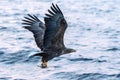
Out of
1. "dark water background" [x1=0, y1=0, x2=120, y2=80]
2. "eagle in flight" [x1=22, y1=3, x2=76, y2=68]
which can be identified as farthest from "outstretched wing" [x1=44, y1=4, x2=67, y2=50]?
"dark water background" [x1=0, y1=0, x2=120, y2=80]

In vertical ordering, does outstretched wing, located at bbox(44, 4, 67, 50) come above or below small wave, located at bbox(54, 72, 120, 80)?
above

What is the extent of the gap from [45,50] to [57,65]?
3.44 meters

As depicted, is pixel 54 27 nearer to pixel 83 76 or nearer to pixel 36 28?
pixel 36 28

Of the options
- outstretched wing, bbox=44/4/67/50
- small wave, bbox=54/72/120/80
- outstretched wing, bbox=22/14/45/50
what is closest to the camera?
outstretched wing, bbox=44/4/67/50

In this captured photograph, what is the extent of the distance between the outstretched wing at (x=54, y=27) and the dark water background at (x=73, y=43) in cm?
247

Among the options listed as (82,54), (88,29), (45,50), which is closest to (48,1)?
(88,29)

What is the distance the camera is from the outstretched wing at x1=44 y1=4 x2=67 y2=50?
12648mm

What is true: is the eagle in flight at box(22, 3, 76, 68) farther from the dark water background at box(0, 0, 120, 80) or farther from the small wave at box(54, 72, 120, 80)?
the dark water background at box(0, 0, 120, 80)

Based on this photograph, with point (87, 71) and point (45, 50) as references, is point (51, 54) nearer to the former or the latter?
point (45, 50)

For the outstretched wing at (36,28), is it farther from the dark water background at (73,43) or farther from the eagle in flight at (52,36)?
the dark water background at (73,43)

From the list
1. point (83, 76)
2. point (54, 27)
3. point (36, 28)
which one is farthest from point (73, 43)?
point (54, 27)

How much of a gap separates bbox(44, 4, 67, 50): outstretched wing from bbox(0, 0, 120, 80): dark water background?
8.10 ft

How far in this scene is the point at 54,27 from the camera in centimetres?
1278

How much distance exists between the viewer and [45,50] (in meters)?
13.3
